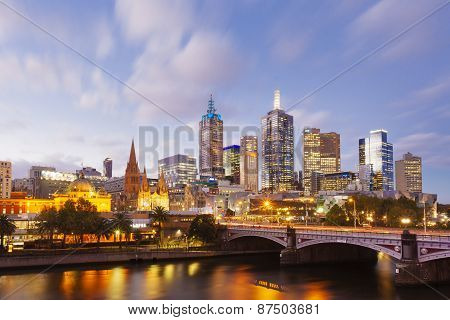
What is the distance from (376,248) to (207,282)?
25.5m

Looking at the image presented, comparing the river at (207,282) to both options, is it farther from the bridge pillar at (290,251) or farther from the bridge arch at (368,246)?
the bridge arch at (368,246)

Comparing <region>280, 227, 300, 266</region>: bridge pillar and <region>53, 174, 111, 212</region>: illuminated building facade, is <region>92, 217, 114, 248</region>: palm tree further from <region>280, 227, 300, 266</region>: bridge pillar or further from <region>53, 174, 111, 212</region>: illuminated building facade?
<region>53, 174, 111, 212</region>: illuminated building facade

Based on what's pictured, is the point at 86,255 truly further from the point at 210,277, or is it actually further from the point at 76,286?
the point at 210,277

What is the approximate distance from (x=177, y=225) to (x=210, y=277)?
46677 millimetres

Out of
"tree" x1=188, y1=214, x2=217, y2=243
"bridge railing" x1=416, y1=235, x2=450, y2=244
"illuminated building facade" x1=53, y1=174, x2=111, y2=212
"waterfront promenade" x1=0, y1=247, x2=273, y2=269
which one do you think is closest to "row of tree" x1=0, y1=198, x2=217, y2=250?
"tree" x1=188, y1=214, x2=217, y2=243

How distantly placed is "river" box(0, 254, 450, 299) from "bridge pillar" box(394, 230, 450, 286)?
147 cm

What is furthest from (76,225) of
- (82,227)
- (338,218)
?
(338,218)

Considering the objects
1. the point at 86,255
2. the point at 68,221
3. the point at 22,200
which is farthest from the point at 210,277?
the point at 22,200

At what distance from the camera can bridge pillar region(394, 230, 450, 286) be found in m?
57.2

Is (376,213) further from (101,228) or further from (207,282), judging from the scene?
(101,228)

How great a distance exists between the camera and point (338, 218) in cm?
11206

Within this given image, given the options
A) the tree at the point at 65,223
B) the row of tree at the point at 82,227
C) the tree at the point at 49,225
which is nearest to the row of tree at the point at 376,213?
the row of tree at the point at 82,227

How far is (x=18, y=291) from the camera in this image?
189 ft

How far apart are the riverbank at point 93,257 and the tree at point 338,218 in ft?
110
